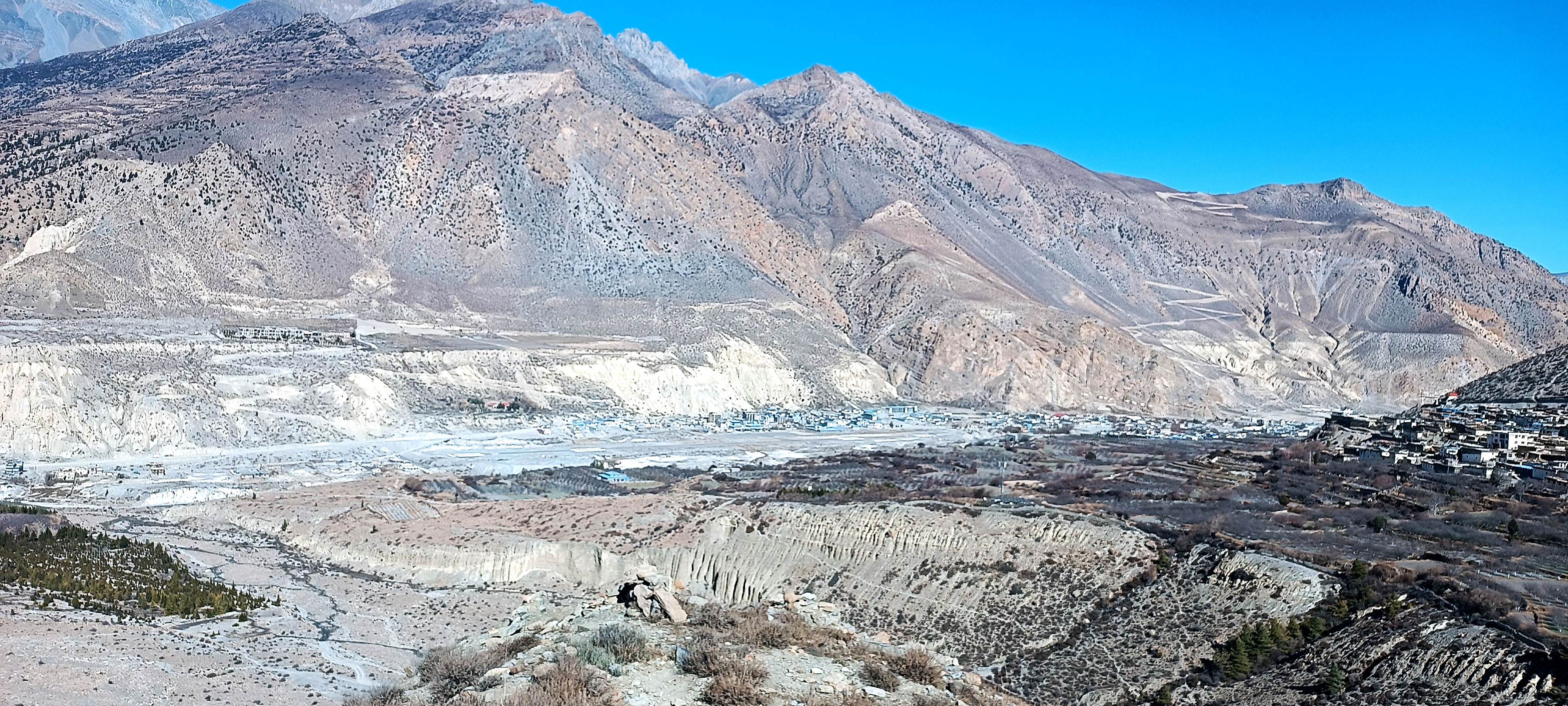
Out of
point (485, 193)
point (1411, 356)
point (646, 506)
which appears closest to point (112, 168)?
point (485, 193)

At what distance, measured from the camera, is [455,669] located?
56.2 ft

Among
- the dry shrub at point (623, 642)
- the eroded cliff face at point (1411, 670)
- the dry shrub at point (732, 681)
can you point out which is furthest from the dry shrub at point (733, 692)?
the eroded cliff face at point (1411, 670)

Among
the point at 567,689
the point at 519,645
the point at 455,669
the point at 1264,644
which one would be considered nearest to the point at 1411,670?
the point at 1264,644

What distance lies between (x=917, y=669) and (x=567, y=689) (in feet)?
18.8

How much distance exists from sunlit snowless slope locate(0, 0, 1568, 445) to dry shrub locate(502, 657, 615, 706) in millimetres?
55603

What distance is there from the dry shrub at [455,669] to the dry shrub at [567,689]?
1270 millimetres

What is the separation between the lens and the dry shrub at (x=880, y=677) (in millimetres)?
17078

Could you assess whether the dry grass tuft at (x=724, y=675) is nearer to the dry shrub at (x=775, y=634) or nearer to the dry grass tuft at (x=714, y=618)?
the dry shrub at (x=775, y=634)

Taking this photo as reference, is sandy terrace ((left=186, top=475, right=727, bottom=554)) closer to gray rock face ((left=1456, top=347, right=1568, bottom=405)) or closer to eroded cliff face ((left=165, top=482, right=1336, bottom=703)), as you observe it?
eroded cliff face ((left=165, top=482, right=1336, bottom=703))

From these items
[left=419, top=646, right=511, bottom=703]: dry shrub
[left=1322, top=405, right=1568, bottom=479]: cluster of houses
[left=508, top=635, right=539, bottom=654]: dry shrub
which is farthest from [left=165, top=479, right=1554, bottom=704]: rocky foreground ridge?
[left=1322, top=405, right=1568, bottom=479]: cluster of houses

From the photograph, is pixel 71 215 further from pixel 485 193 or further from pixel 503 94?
pixel 503 94

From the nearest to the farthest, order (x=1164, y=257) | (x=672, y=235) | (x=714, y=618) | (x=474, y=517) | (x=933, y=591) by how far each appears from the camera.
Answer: (x=714, y=618), (x=933, y=591), (x=474, y=517), (x=672, y=235), (x=1164, y=257)

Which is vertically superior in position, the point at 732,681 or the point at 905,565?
the point at 732,681

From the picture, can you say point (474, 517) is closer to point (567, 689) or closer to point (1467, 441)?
point (567, 689)
